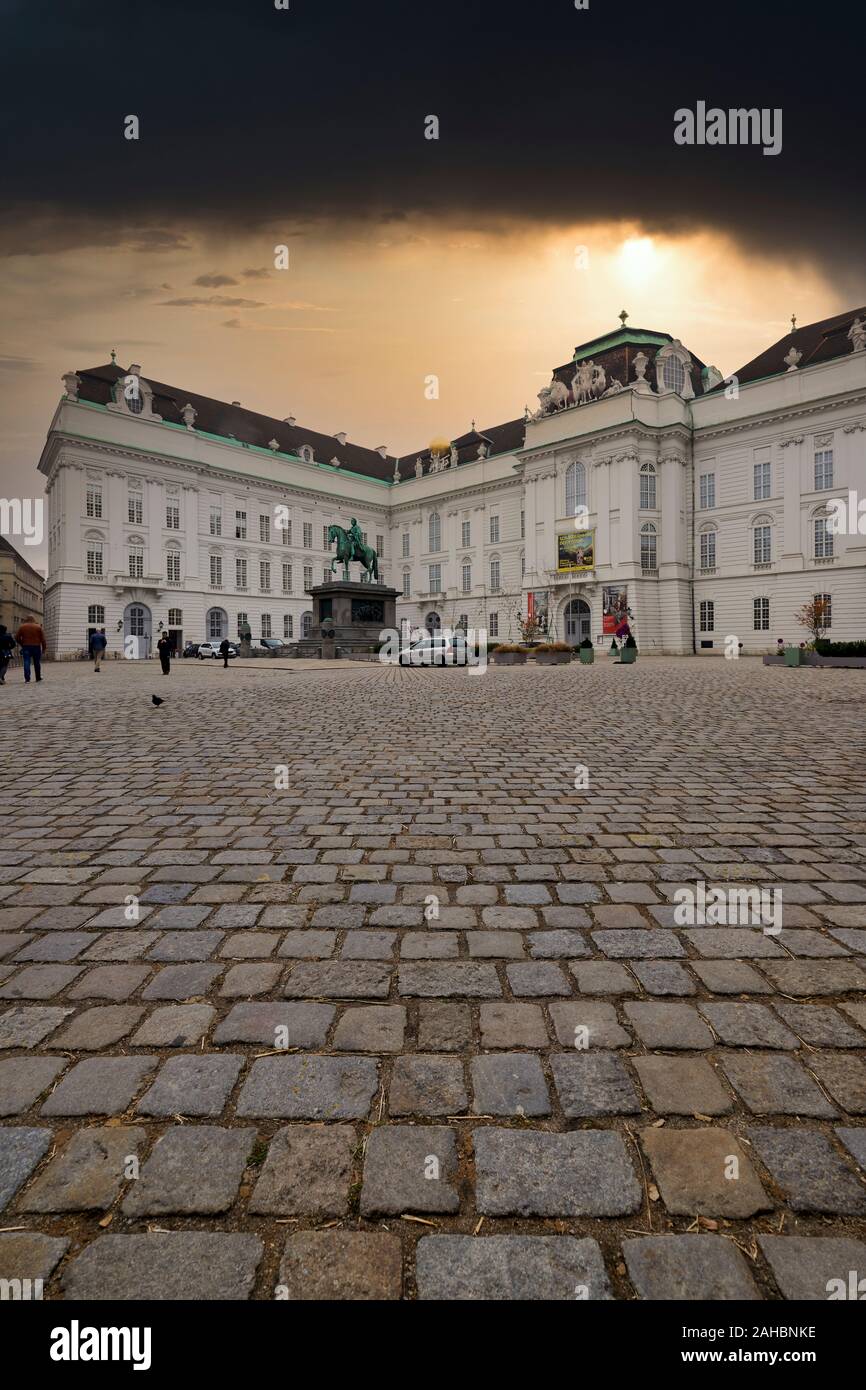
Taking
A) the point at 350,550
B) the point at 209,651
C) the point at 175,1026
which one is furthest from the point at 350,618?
the point at 175,1026

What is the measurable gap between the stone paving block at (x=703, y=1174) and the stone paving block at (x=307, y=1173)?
785 mm

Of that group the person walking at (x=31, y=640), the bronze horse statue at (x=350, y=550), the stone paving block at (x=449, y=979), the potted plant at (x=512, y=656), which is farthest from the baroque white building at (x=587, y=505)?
the stone paving block at (x=449, y=979)

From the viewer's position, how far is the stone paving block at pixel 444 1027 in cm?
228

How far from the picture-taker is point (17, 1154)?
1826mm

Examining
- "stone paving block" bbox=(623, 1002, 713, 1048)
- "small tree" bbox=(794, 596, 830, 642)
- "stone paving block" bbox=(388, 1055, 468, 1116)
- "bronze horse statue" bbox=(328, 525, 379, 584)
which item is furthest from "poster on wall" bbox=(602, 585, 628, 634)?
"stone paving block" bbox=(388, 1055, 468, 1116)

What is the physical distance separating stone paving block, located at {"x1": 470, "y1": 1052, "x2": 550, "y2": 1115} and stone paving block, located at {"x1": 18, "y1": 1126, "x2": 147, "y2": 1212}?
941 mm

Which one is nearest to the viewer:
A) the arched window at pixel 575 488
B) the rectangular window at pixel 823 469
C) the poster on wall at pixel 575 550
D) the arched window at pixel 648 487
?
the rectangular window at pixel 823 469

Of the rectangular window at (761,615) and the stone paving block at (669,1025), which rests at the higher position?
the rectangular window at (761,615)

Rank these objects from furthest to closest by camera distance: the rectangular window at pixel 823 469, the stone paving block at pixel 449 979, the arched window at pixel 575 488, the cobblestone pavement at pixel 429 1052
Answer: the arched window at pixel 575 488 → the rectangular window at pixel 823 469 → the stone paving block at pixel 449 979 → the cobblestone pavement at pixel 429 1052

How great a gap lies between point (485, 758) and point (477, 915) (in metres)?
4.38

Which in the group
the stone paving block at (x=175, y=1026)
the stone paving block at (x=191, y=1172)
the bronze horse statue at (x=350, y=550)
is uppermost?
the bronze horse statue at (x=350, y=550)

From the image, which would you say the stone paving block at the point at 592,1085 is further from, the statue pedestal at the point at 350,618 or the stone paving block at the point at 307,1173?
the statue pedestal at the point at 350,618

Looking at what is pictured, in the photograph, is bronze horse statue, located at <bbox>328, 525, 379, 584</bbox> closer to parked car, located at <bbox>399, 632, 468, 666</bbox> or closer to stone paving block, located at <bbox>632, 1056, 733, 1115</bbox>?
parked car, located at <bbox>399, 632, 468, 666</bbox>
